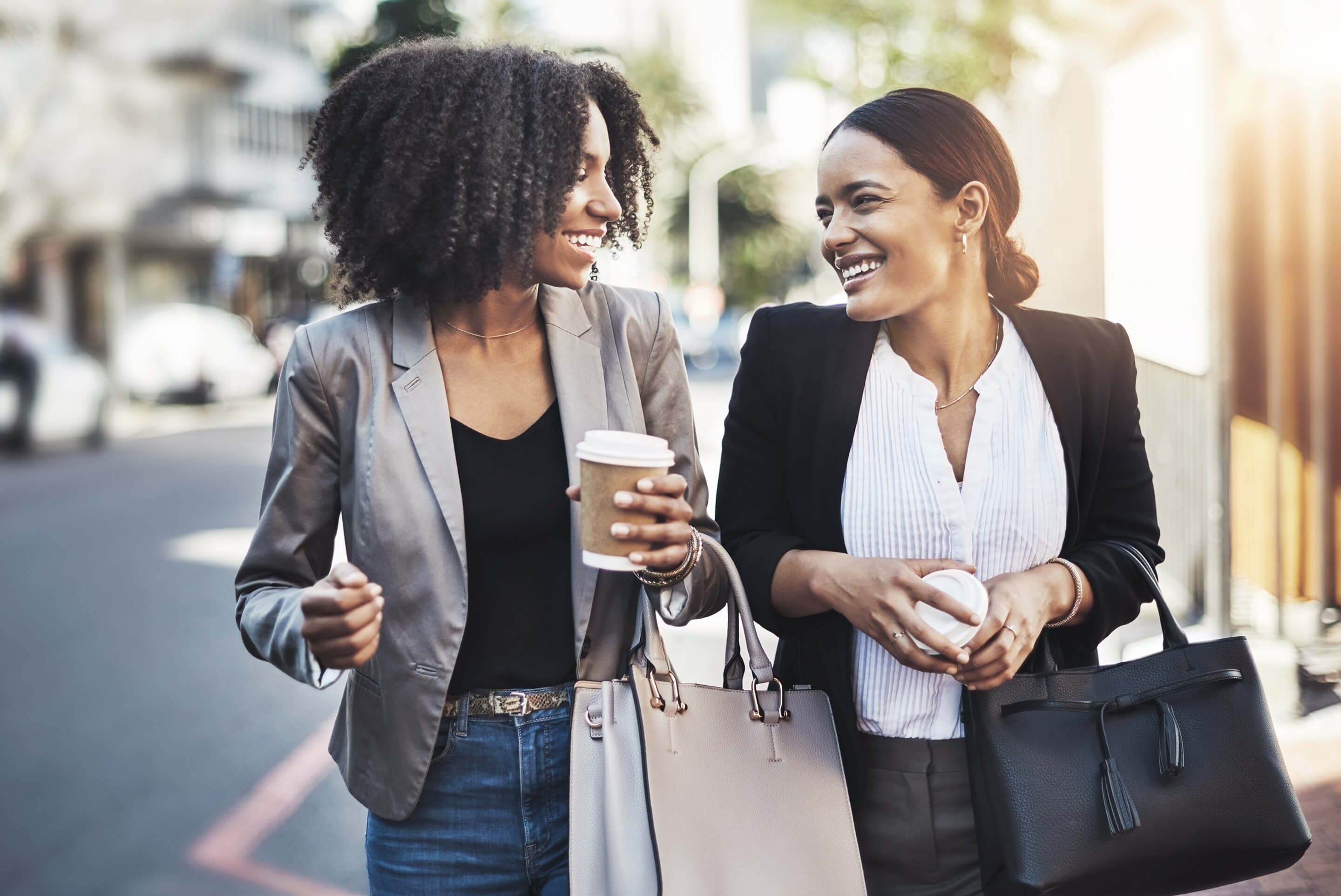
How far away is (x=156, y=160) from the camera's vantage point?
116 ft

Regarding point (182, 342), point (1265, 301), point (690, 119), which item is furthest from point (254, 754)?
point (690, 119)

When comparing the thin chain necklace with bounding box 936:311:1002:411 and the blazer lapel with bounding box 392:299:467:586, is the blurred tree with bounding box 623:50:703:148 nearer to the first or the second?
the thin chain necklace with bounding box 936:311:1002:411

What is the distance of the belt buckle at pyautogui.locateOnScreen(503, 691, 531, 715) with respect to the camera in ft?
→ 6.82

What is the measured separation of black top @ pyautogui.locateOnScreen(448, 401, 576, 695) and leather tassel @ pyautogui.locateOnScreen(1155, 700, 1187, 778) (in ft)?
3.00

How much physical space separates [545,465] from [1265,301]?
506 centimetres

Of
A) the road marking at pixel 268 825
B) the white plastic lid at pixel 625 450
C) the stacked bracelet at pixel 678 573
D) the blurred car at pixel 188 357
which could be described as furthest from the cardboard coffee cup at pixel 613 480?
the blurred car at pixel 188 357

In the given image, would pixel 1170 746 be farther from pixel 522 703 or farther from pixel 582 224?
pixel 582 224

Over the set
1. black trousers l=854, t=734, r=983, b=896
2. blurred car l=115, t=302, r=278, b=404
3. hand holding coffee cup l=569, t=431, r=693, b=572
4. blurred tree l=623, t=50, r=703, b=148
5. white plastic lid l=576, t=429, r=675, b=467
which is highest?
blurred tree l=623, t=50, r=703, b=148

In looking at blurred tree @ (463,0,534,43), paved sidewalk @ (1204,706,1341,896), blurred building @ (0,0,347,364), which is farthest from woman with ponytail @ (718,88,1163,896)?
blurred building @ (0,0,347,364)

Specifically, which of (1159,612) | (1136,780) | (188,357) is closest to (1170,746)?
(1136,780)

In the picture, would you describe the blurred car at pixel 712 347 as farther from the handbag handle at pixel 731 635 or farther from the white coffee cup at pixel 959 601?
the white coffee cup at pixel 959 601

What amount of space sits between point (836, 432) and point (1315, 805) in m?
2.91

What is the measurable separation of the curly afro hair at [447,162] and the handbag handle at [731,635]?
0.57 meters

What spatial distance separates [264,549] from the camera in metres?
2.06
